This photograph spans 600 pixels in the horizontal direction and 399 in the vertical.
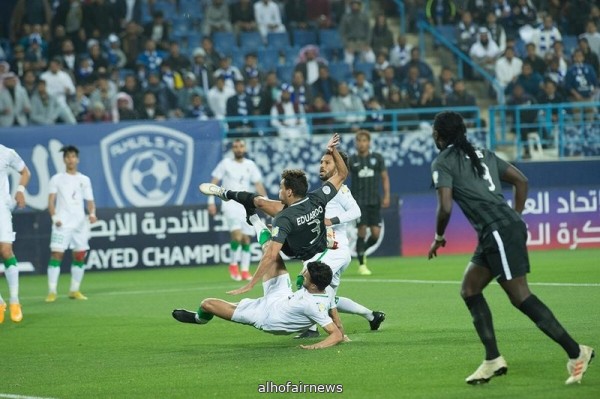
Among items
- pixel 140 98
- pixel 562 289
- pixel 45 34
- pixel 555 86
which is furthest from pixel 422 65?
pixel 562 289

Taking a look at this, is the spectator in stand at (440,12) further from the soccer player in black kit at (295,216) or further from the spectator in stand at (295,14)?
the soccer player in black kit at (295,216)

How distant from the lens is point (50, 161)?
23.7 m

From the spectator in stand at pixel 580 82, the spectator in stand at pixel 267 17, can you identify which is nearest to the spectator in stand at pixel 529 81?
the spectator in stand at pixel 580 82

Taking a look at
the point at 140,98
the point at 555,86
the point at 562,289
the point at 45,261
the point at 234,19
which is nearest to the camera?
the point at 562,289

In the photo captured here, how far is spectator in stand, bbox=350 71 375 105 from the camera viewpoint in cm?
2708

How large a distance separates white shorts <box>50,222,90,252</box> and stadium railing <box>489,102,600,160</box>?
1115 centimetres

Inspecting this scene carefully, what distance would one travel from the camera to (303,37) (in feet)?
97.8

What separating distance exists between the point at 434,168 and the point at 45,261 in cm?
1569

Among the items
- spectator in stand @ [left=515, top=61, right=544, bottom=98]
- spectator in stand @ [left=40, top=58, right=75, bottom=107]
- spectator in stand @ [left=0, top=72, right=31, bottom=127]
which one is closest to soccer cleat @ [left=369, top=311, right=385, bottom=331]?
spectator in stand @ [left=0, top=72, right=31, bottom=127]

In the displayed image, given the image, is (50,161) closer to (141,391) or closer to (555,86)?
(555,86)

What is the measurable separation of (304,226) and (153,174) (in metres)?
13.2

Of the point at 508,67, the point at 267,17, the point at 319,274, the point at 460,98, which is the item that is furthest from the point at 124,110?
the point at 319,274

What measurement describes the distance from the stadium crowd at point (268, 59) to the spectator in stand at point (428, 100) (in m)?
0.03

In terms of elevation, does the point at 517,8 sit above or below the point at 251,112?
above
